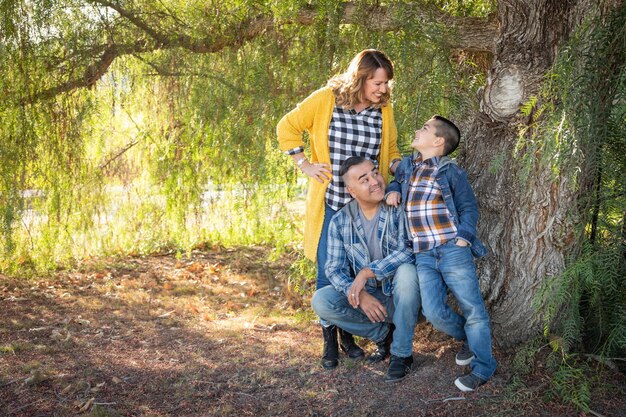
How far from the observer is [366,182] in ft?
11.6

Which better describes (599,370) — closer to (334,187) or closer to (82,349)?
(334,187)

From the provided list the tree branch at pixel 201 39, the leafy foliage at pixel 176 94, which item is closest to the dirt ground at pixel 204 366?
the leafy foliage at pixel 176 94

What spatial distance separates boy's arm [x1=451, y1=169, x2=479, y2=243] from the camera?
10.7 ft

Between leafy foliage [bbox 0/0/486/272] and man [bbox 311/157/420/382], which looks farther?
leafy foliage [bbox 0/0/486/272]

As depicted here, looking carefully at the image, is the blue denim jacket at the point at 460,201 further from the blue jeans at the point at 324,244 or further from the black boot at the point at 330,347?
the black boot at the point at 330,347

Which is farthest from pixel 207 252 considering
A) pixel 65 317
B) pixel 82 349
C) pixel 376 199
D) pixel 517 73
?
pixel 517 73

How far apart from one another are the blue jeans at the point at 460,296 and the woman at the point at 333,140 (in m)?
0.68

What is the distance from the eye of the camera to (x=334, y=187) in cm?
380

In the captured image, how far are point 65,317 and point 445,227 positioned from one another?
3.14 metres

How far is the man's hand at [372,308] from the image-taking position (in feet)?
11.8

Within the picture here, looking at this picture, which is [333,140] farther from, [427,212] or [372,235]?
[427,212]

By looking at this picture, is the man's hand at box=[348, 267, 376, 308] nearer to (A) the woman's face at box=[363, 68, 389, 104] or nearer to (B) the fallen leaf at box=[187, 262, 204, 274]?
(A) the woman's face at box=[363, 68, 389, 104]

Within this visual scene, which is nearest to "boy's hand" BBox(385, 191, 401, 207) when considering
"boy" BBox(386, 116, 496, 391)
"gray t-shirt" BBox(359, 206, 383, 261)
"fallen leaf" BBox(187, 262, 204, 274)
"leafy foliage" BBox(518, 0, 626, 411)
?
"boy" BBox(386, 116, 496, 391)

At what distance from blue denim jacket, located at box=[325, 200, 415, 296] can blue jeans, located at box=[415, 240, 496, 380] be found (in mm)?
261
